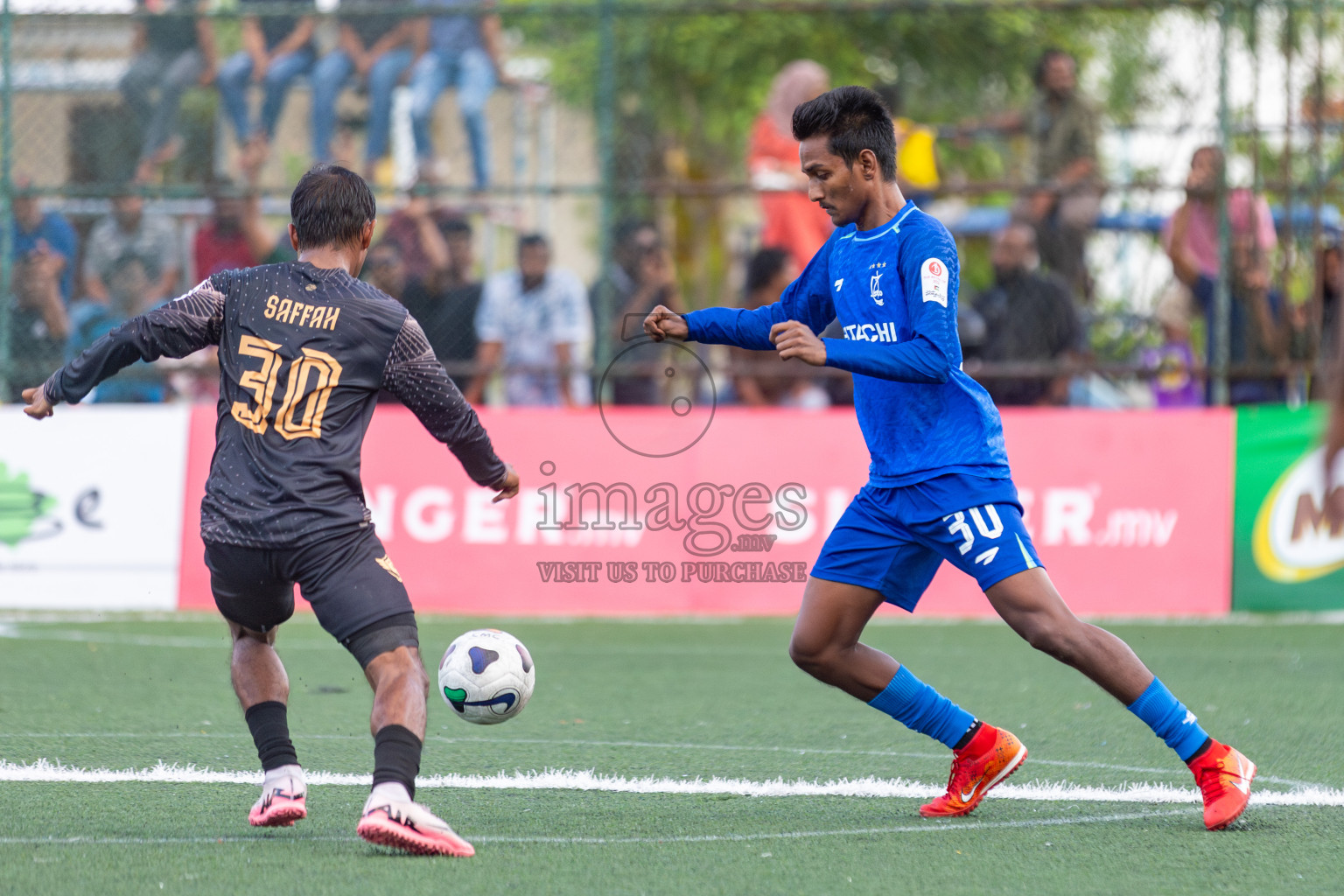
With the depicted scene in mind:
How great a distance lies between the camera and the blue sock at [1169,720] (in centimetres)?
470

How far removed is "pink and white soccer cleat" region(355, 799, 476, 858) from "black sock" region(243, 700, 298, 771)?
0.59 m

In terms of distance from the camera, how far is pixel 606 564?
10406 mm

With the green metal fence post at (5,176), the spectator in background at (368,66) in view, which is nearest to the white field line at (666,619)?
the green metal fence post at (5,176)

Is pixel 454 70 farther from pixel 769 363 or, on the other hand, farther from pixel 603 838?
pixel 603 838

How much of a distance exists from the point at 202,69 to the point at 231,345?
8.16 meters


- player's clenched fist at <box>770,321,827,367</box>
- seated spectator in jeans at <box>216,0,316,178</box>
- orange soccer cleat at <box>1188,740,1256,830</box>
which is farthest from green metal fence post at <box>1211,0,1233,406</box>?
player's clenched fist at <box>770,321,827,367</box>

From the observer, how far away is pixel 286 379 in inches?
169

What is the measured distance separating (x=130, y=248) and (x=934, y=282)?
822 centimetres

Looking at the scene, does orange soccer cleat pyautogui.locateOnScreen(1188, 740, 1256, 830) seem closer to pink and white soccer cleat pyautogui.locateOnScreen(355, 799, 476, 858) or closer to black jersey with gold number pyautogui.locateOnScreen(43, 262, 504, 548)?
pink and white soccer cleat pyautogui.locateOnScreen(355, 799, 476, 858)

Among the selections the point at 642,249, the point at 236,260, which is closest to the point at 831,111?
the point at 642,249

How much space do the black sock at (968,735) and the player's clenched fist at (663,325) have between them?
143 cm

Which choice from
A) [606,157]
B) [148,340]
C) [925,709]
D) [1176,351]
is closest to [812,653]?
[925,709]

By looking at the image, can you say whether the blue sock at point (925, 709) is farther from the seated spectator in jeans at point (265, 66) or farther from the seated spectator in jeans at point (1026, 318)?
the seated spectator in jeans at point (265, 66)

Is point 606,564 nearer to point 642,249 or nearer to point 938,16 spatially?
point 642,249
